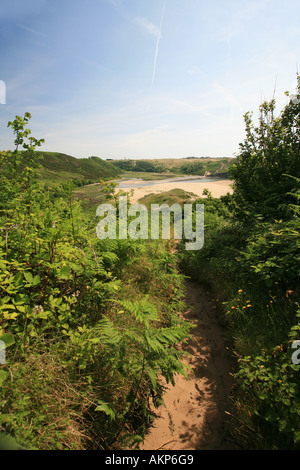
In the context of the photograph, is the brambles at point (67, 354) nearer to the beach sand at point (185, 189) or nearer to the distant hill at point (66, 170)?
the distant hill at point (66, 170)

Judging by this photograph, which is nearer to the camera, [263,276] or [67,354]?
[67,354]

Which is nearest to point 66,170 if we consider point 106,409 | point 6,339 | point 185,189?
point 185,189

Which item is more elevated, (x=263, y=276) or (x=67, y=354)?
(x=263, y=276)

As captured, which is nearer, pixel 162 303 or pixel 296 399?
pixel 296 399

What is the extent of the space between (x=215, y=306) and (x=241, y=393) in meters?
2.67

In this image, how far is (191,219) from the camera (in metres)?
10.8

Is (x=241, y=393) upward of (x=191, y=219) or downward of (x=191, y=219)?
downward

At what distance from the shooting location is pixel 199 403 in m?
3.23

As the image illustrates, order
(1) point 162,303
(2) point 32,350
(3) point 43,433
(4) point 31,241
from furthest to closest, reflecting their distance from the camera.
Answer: (1) point 162,303 < (4) point 31,241 < (2) point 32,350 < (3) point 43,433

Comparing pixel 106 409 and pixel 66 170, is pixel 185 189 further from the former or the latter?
pixel 66 170

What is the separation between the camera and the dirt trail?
2709 millimetres

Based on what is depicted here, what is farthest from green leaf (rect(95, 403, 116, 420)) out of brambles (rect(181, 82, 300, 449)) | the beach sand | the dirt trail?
the beach sand
